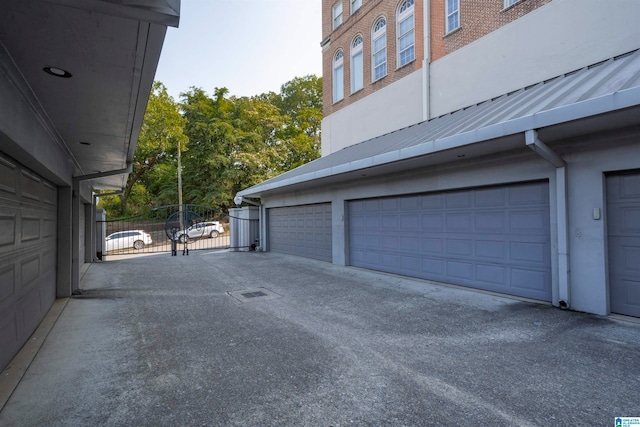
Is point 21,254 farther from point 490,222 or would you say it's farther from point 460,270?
point 490,222

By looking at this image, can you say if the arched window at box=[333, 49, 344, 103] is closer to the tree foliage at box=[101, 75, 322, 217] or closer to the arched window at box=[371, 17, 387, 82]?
the arched window at box=[371, 17, 387, 82]

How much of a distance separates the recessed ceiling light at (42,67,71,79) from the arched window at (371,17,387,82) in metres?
10.9

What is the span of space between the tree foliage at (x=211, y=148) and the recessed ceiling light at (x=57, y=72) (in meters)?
23.8

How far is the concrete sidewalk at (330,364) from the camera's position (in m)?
2.66

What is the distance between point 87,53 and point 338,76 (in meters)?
13.6

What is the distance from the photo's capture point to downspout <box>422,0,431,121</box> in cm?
1025

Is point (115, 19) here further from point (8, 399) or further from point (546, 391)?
point (546, 391)

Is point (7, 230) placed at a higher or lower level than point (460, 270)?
higher

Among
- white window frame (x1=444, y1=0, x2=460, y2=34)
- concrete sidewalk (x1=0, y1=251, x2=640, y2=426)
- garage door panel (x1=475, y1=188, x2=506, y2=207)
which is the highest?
white window frame (x1=444, y1=0, x2=460, y2=34)

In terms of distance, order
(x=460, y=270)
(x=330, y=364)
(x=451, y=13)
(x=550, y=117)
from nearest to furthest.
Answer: (x=330, y=364) < (x=550, y=117) < (x=460, y=270) < (x=451, y=13)

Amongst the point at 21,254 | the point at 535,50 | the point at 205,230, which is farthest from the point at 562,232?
the point at 205,230

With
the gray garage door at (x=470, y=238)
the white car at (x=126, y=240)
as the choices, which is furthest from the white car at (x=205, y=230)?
the gray garage door at (x=470, y=238)

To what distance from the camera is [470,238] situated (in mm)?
6953

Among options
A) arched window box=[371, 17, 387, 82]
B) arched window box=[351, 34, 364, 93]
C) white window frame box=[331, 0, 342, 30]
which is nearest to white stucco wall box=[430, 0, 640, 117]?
arched window box=[371, 17, 387, 82]
